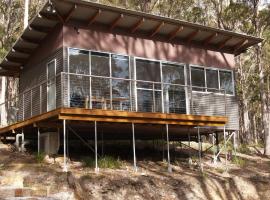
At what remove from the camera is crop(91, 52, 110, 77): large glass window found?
623 inches

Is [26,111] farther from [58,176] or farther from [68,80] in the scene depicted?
[58,176]

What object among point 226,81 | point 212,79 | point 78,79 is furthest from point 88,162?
point 226,81

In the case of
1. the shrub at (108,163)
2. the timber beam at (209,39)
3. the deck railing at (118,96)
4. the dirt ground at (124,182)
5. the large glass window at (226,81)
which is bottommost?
the dirt ground at (124,182)

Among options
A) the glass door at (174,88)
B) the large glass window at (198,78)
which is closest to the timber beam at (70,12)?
the glass door at (174,88)

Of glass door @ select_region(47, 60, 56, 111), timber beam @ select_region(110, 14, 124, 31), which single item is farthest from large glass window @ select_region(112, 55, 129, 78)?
glass door @ select_region(47, 60, 56, 111)

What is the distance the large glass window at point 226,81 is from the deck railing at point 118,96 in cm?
33

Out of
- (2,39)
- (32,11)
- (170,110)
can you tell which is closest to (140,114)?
(170,110)

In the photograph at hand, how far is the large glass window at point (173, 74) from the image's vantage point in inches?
694

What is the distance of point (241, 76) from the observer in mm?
35688

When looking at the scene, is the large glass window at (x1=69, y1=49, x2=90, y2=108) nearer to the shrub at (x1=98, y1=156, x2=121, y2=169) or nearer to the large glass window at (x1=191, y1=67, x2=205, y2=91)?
the shrub at (x1=98, y1=156, x2=121, y2=169)

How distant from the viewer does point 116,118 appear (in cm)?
1449

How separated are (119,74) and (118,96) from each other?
39.0 inches

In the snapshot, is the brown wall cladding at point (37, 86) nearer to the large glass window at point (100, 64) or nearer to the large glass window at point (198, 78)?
the large glass window at point (100, 64)

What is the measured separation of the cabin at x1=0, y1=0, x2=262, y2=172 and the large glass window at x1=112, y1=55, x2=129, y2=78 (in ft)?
0.14
